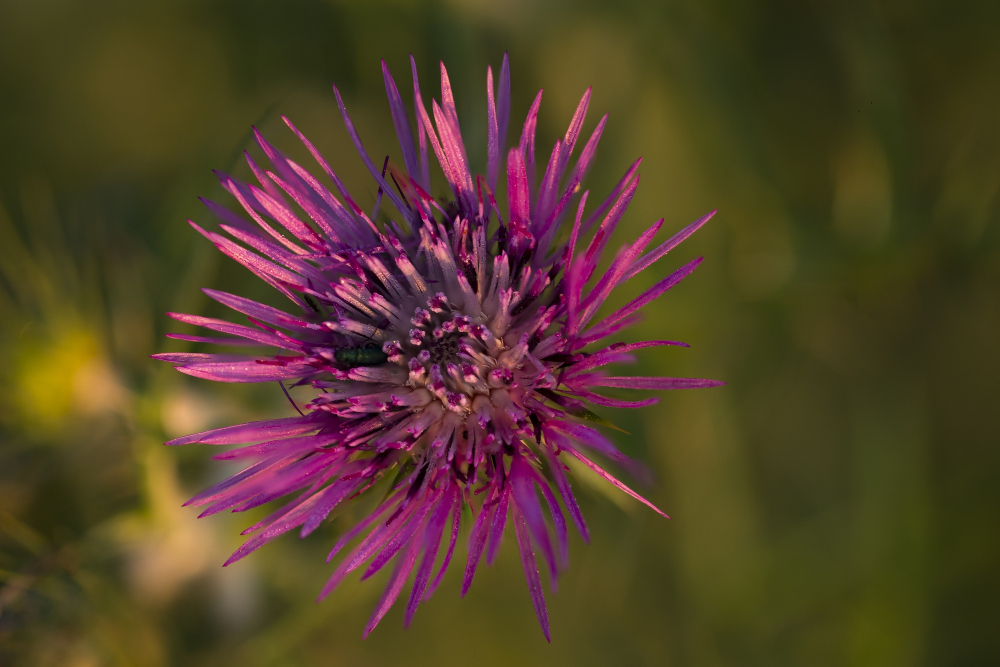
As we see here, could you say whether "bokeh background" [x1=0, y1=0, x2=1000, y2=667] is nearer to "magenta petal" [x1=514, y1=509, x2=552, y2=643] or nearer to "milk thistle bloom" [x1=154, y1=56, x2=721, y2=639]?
"milk thistle bloom" [x1=154, y1=56, x2=721, y2=639]

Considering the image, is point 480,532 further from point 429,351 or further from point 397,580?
point 429,351

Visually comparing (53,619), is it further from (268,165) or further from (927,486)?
(927,486)

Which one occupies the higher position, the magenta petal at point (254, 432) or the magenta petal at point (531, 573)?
the magenta petal at point (254, 432)

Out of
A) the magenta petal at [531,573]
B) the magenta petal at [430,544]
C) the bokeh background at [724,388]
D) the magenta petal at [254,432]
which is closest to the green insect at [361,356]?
the magenta petal at [254,432]

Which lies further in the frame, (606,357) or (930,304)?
(930,304)

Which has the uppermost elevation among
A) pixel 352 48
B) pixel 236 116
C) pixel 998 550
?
pixel 352 48

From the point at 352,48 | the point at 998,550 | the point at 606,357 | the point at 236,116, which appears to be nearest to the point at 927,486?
the point at 998,550

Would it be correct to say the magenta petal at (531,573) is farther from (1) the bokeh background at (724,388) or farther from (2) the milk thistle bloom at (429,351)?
(1) the bokeh background at (724,388)
